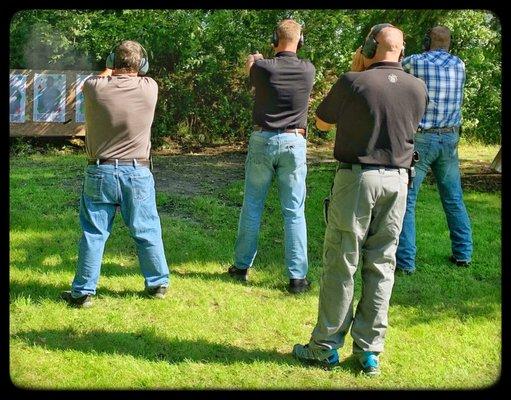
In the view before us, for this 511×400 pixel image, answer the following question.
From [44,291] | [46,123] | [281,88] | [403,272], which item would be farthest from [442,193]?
[46,123]

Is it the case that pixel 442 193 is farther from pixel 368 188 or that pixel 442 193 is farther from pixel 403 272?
pixel 368 188

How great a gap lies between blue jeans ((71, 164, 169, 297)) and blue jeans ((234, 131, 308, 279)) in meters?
0.90

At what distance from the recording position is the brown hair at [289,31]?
5.13m

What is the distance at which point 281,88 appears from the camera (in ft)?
16.9

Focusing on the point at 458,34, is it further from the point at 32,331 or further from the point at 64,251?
the point at 32,331

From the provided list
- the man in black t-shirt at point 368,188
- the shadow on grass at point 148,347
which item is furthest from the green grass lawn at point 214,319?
the man in black t-shirt at point 368,188

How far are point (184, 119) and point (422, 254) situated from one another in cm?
804

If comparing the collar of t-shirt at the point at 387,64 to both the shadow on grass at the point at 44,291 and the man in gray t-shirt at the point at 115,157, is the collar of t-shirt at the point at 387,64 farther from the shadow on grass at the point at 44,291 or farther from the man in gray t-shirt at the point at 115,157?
the shadow on grass at the point at 44,291

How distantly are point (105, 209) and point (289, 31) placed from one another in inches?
78.6

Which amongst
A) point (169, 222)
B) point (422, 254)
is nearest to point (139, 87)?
point (169, 222)

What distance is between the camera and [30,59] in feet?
43.9

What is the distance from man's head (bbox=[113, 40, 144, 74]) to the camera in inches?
189

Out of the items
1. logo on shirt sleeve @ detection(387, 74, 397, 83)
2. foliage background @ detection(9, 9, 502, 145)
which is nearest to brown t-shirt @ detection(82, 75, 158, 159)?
logo on shirt sleeve @ detection(387, 74, 397, 83)

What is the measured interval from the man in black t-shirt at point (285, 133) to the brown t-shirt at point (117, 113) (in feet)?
2.97
